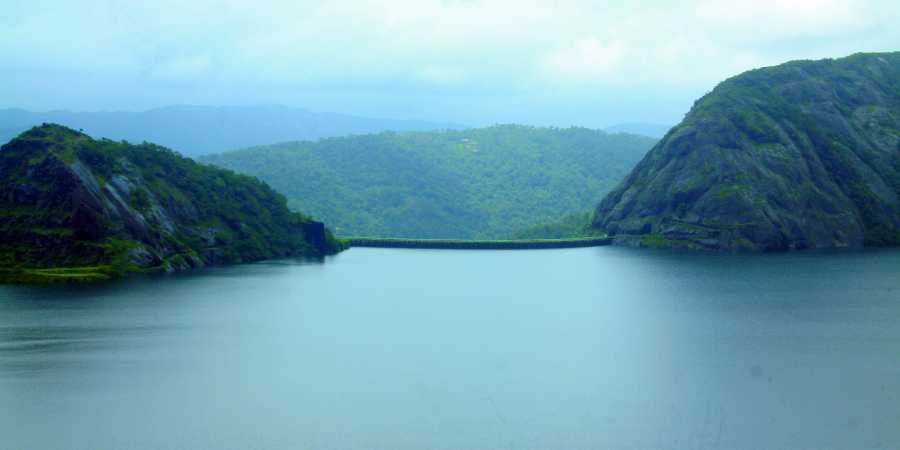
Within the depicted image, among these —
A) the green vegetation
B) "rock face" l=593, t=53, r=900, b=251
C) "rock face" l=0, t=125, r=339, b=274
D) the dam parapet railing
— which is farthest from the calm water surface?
the green vegetation

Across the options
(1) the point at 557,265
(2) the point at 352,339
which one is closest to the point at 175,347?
(2) the point at 352,339

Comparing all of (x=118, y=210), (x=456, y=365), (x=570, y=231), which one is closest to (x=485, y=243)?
(x=570, y=231)

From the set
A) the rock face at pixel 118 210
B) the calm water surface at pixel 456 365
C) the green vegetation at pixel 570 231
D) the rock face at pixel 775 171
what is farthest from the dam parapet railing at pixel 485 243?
the calm water surface at pixel 456 365

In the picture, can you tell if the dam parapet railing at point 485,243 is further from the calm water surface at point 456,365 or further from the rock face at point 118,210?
the calm water surface at point 456,365

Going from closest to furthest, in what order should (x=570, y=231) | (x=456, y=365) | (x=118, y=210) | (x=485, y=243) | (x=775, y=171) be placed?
(x=456, y=365), (x=118, y=210), (x=775, y=171), (x=485, y=243), (x=570, y=231)

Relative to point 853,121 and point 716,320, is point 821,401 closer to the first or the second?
point 716,320

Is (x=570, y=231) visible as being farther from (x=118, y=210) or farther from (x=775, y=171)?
(x=118, y=210)
